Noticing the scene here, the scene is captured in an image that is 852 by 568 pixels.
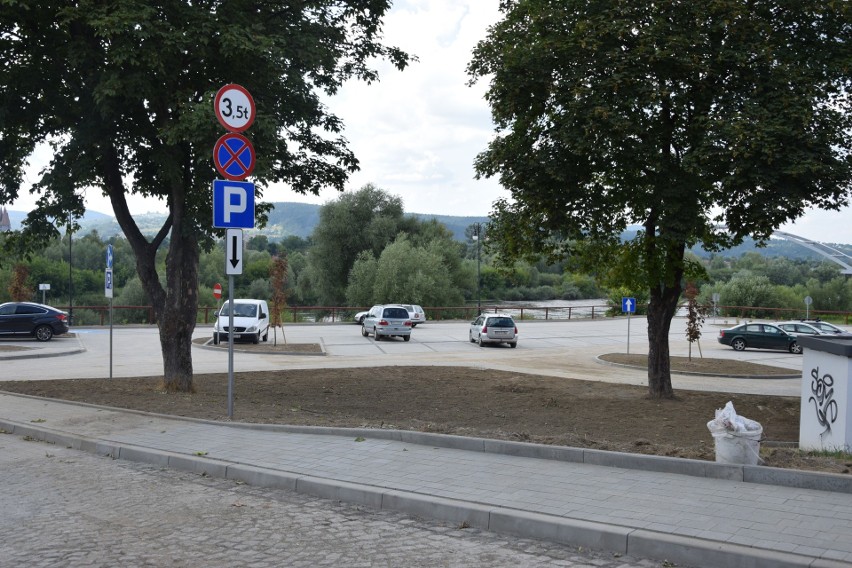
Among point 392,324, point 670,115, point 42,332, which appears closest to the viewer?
point 670,115

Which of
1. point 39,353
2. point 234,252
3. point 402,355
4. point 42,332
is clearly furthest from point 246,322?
point 234,252

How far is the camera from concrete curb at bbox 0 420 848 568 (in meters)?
5.26

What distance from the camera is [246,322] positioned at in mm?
34094

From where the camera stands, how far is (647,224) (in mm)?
16531

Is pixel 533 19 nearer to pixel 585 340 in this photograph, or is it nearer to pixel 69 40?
pixel 69 40

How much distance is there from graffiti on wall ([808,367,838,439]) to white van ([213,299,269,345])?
25.1 meters

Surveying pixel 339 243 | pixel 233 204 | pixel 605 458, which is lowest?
pixel 605 458

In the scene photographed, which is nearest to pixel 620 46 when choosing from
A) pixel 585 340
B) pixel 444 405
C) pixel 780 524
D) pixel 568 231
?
pixel 568 231

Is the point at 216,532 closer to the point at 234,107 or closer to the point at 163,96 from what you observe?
the point at 234,107

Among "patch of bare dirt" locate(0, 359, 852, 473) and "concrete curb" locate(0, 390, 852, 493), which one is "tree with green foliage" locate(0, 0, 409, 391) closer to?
"patch of bare dirt" locate(0, 359, 852, 473)

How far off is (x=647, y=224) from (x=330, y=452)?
9940 mm

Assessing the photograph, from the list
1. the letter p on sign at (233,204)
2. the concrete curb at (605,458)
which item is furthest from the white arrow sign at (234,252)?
the concrete curb at (605,458)

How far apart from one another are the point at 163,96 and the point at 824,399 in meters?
11.3

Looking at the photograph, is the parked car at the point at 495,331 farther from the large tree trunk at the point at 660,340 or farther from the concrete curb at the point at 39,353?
the large tree trunk at the point at 660,340
